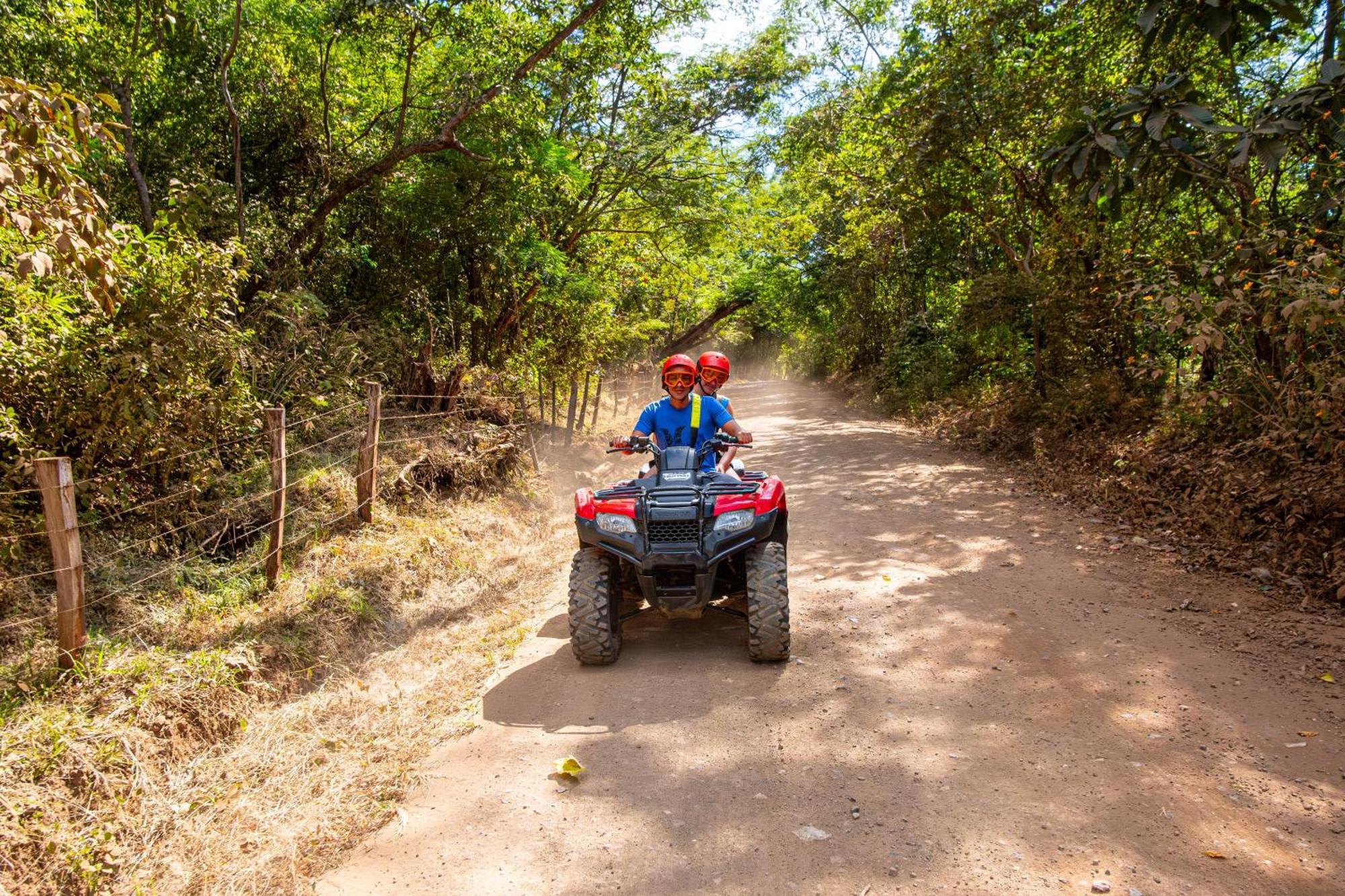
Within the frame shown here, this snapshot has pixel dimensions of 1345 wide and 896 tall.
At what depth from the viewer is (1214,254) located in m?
6.75

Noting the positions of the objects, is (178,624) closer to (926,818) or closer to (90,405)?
(90,405)

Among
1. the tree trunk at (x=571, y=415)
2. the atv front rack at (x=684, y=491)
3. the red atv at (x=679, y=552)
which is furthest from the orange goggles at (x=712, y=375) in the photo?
the tree trunk at (x=571, y=415)

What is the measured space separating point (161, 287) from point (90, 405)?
2.98 feet

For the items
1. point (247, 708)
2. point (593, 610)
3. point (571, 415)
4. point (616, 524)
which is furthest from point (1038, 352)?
point (247, 708)

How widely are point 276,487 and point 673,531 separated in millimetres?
3145

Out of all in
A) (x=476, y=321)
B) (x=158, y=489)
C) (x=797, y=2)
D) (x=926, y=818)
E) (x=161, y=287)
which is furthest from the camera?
(x=797, y=2)

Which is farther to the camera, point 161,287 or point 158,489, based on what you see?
point 158,489

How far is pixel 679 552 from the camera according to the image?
14.2ft

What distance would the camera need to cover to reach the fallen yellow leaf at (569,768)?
3424 mm

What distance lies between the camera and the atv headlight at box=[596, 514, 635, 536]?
4.44 metres

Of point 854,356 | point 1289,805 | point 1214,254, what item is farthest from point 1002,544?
point 854,356

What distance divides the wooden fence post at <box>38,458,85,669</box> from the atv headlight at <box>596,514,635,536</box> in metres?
2.67

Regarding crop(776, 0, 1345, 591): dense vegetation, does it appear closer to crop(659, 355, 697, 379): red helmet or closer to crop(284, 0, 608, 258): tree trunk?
crop(659, 355, 697, 379): red helmet

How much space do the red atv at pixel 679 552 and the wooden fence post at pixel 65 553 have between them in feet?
8.31
